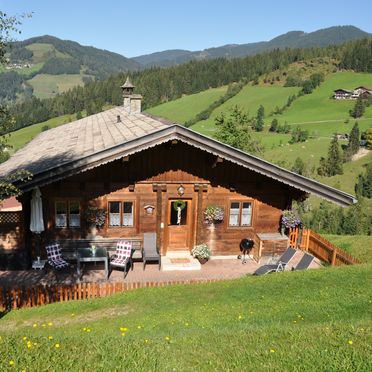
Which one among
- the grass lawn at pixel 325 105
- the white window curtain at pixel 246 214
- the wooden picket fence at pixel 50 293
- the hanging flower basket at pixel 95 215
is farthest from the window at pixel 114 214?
the grass lawn at pixel 325 105

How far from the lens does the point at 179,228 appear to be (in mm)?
16250

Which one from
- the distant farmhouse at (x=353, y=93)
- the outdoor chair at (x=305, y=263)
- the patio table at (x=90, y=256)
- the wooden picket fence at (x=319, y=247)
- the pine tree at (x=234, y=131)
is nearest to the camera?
the patio table at (x=90, y=256)

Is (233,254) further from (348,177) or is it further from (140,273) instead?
(348,177)

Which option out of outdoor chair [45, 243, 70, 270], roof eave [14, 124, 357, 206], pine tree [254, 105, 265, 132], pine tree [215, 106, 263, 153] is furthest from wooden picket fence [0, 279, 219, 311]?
pine tree [254, 105, 265, 132]

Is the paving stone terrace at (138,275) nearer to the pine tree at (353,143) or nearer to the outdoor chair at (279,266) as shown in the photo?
the outdoor chair at (279,266)

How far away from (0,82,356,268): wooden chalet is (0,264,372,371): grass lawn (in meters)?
3.49

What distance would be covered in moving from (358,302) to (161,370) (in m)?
5.86

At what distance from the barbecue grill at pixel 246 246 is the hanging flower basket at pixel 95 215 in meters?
5.40

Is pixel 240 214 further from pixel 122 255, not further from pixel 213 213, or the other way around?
pixel 122 255

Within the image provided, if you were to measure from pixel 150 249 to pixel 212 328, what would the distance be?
6.79 m

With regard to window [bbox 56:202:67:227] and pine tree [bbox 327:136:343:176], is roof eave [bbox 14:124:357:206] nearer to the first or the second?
window [bbox 56:202:67:227]

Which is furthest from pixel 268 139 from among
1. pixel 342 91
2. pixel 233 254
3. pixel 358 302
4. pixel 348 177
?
pixel 358 302

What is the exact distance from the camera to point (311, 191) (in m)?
15.5

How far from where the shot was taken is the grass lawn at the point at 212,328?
674 cm
